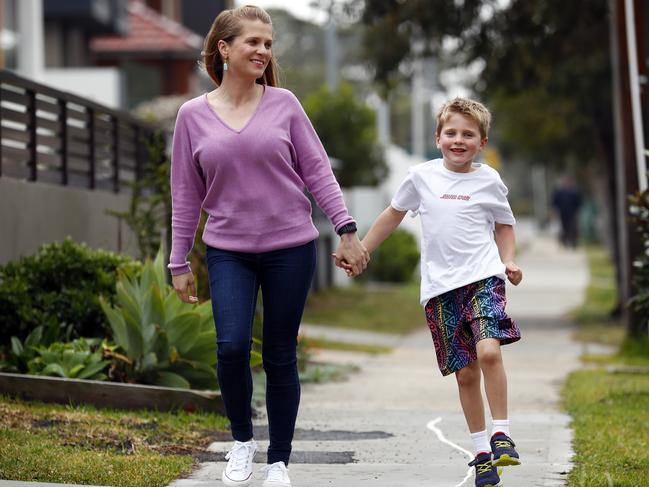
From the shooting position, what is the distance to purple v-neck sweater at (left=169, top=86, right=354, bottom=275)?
5.70 meters

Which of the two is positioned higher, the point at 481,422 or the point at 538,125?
the point at 538,125

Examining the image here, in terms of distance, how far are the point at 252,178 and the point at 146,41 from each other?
27.5 m

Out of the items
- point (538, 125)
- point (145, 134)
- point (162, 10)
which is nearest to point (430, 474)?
point (145, 134)

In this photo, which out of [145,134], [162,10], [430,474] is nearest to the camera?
[430,474]

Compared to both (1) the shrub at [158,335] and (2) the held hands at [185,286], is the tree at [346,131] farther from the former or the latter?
(2) the held hands at [185,286]

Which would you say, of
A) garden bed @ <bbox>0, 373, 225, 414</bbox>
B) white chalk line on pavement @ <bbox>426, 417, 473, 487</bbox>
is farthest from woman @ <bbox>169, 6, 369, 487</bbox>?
garden bed @ <bbox>0, 373, 225, 414</bbox>

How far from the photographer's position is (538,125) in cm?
3403

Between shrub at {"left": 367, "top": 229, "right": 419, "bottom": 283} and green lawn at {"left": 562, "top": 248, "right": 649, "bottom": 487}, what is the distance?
1070 centimetres

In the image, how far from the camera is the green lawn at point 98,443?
6188 millimetres

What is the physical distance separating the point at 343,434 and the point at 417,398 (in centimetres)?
246

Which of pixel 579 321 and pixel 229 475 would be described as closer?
pixel 229 475

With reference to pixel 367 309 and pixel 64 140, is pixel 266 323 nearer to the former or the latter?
pixel 64 140

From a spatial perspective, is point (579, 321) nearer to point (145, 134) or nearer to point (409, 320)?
point (409, 320)

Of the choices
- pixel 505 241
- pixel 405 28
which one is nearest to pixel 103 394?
pixel 505 241
